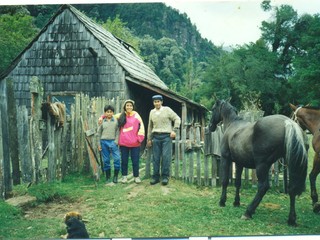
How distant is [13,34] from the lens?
991 centimetres

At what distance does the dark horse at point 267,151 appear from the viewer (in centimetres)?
492

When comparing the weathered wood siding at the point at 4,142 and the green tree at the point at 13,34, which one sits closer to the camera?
the weathered wood siding at the point at 4,142

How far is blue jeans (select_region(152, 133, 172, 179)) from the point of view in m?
6.77

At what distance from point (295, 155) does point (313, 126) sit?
1545mm

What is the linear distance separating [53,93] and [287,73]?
687 centimetres

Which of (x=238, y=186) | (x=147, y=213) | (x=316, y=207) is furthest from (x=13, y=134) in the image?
(x=316, y=207)

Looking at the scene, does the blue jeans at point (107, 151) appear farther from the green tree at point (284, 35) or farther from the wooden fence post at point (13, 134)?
the green tree at point (284, 35)

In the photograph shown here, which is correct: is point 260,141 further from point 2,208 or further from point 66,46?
point 66,46

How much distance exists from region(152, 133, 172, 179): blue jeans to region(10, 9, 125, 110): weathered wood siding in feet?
14.3

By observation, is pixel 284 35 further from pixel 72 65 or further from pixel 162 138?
pixel 72 65

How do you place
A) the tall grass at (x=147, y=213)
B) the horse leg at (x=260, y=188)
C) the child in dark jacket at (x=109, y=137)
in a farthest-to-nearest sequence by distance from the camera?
the child in dark jacket at (x=109, y=137), the horse leg at (x=260, y=188), the tall grass at (x=147, y=213)

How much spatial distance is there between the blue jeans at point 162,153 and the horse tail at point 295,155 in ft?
8.22

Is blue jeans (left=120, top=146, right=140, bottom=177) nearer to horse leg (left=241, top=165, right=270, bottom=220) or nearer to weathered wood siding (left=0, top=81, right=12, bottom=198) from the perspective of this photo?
weathered wood siding (left=0, top=81, right=12, bottom=198)

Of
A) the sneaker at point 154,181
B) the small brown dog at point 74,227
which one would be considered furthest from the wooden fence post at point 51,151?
the small brown dog at point 74,227
